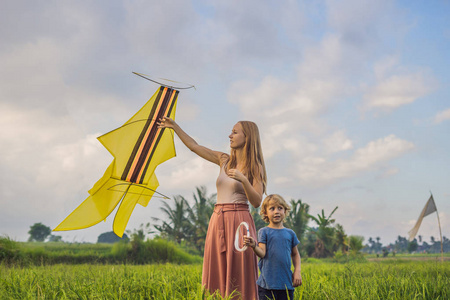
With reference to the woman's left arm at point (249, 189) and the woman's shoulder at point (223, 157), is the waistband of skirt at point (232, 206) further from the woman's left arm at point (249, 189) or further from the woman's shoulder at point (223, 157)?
the woman's shoulder at point (223, 157)

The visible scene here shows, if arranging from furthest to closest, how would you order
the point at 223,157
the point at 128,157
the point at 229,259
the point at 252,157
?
→ the point at 128,157, the point at 223,157, the point at 252,157, the point at 229,259

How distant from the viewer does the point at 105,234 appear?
A: 4063 inches

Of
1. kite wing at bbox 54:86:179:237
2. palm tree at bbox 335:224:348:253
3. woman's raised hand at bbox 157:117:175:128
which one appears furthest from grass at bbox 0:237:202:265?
palm tree at bbox 335:224:348:253

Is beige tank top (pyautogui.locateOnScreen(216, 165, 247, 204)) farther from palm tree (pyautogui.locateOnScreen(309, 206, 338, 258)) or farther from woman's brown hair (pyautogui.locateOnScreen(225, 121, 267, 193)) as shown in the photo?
palm tree (pyautogui.locateOnScreen(309, 206, 338, 258))

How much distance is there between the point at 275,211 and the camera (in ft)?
10.8

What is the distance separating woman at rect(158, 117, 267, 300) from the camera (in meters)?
3.23

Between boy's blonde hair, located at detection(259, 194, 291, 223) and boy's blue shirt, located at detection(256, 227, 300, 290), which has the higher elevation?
boy's blonde hair, located at detection(259, 194, 291, 223)

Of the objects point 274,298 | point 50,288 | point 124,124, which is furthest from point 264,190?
point 50,288

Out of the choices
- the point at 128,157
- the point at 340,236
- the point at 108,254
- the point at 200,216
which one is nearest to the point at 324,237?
the point at 340,236

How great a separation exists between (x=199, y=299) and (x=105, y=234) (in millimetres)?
107771

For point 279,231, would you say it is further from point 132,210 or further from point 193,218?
point 193,218

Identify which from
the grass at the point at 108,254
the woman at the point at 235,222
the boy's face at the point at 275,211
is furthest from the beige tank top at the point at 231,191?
the grass at the point at 108,254

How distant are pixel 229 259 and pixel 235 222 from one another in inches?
12.7

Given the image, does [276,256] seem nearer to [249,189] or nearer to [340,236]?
[249,189]
